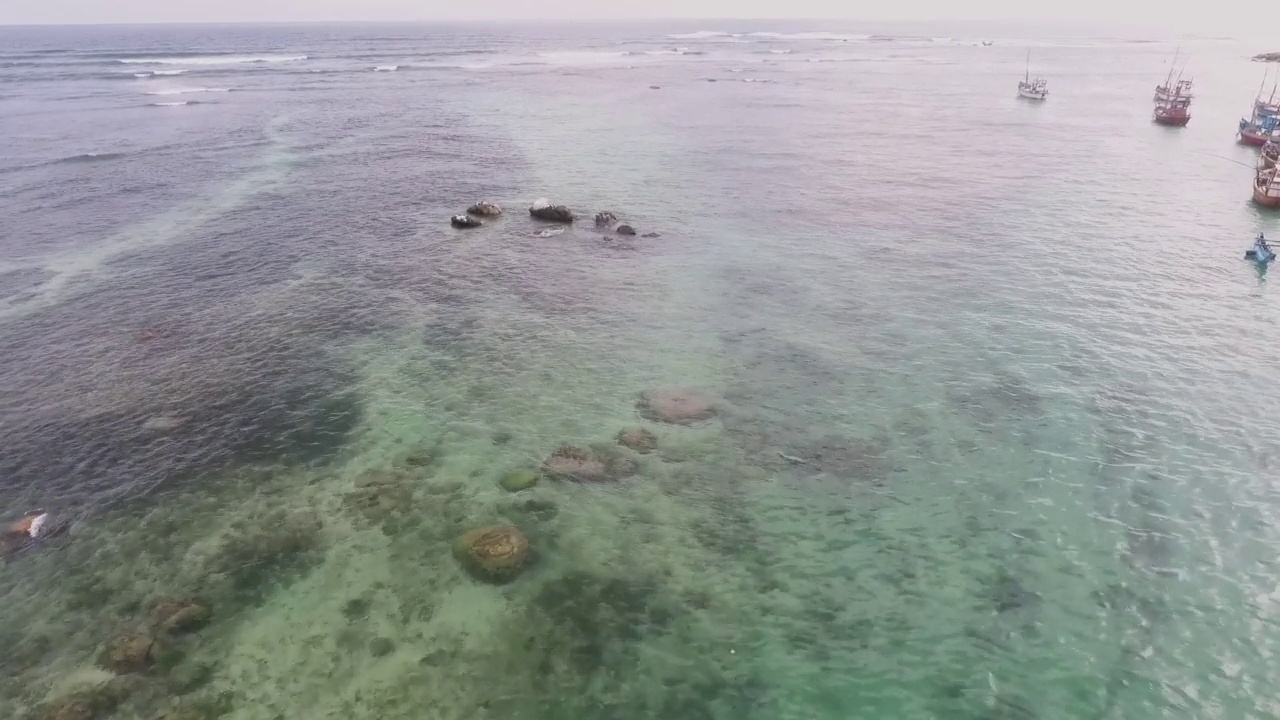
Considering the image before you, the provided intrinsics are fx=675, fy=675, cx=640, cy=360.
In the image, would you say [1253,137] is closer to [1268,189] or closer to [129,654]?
[1268,189]

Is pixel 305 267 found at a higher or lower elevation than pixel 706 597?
higher

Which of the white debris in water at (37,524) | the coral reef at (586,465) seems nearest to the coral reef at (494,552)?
the coral reef at (586,465)

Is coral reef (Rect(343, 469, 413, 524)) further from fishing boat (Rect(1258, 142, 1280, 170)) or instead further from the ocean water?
fishing boat (Rect(1258, 142, 1280, 170))

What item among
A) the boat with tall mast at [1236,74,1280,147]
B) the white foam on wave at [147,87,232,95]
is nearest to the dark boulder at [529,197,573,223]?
the boat with tall mast at [1236,74,1280,147]

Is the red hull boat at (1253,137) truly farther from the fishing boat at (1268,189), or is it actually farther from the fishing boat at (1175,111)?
the fishing boat at (1268,189)

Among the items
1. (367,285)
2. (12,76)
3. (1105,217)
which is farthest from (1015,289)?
(12,76)

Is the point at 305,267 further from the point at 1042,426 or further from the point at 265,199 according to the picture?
the point at 1042,426
